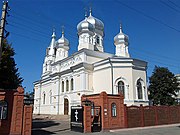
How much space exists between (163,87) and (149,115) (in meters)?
16.0

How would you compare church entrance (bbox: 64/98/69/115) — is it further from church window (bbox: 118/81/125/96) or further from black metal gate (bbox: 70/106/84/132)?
black metal gate (bbox: 70/106/84/132)

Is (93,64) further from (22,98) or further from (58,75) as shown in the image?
(22,98)

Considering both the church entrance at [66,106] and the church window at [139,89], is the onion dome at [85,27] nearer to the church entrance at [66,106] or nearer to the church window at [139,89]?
the church entrance at [66,106]

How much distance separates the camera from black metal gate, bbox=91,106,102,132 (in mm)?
14781

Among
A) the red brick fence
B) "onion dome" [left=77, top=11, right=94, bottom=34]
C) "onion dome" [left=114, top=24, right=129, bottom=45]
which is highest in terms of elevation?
"onion dome" [left=77, top=11, right=94, bottom=34]

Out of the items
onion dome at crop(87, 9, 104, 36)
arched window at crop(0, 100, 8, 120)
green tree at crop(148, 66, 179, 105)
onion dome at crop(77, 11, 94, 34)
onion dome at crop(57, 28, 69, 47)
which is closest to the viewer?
arched window at crop(0, 100, 8, 120)

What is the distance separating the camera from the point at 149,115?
18172mm

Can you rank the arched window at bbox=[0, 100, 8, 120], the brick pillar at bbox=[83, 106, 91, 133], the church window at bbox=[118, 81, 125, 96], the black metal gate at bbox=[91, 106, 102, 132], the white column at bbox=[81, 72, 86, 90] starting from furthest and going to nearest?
1. the white column at bbox=[81, 72, 86, 90]
2. the church window at bbox=[118, 81, 125, 96]
3. the black metal gate at bbox=[91, 106, 102, 132]
4. the brick pillar at bbox=[83, 106, 91, 133]
5. the arched window at bbox=[0, 100, 8, 120]

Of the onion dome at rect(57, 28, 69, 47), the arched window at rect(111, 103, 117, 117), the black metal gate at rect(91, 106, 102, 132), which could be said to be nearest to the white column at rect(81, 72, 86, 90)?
the arched window at rect(111, 103, 117, 117)

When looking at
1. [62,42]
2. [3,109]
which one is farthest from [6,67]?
[62,42]

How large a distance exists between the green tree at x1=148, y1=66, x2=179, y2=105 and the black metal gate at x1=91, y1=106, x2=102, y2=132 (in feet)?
66.8

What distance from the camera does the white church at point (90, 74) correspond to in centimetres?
2603

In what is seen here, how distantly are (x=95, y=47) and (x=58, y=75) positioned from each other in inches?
315

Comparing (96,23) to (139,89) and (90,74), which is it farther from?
(139,89)
